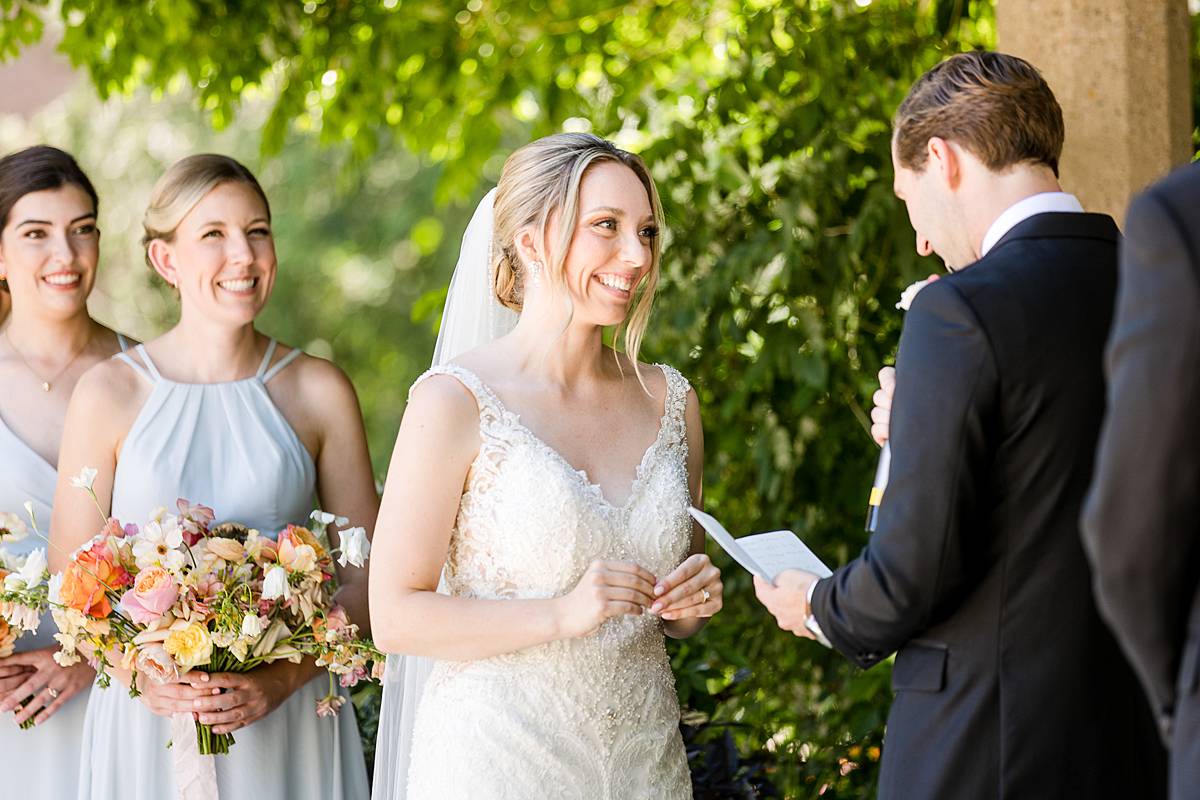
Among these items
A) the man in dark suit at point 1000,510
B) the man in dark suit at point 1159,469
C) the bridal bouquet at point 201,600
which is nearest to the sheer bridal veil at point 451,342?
the bridal bouquet at point 201,600

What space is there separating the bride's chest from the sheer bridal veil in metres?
0.50

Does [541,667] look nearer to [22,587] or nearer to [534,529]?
[534,529]

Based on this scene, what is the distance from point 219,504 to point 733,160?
2.40 m

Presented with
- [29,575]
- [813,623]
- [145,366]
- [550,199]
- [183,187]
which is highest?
[183,187]

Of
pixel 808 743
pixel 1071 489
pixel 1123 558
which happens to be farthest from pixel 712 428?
pixel 1123 558

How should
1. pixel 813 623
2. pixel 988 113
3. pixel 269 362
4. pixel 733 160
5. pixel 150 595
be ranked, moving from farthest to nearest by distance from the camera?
pixel 733 160, pixel 269 362, pixel 150 595, pixel 813 623, pixel 988 113

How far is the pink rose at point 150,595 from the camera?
3.37 m

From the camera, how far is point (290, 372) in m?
4.07

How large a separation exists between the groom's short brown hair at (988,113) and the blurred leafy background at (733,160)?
2.02 metres

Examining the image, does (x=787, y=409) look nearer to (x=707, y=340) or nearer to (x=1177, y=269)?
(x=707, y=340)

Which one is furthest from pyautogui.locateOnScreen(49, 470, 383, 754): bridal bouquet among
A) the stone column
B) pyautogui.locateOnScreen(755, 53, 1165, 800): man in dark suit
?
the stone column

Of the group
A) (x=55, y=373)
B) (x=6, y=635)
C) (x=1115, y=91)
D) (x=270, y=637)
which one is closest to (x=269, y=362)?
(x=55, y=373)

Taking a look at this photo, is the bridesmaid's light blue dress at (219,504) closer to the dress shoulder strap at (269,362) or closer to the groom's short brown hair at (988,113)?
A: the dress shoulder strap at (269,362)

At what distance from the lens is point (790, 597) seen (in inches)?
110
